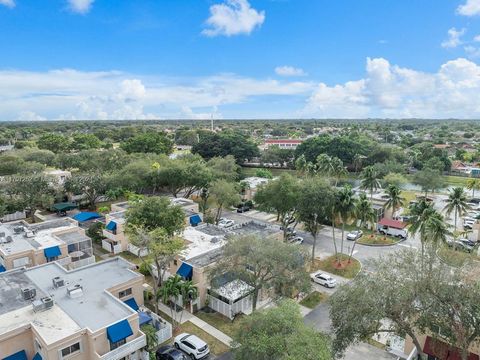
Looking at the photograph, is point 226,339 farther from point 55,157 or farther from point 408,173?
point 408,173

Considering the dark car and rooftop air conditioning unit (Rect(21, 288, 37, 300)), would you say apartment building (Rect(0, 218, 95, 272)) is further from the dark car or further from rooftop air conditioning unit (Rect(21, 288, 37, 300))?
the dark car

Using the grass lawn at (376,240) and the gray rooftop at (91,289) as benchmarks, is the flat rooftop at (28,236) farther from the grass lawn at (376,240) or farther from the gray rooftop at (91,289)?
the grass lawn at (376,240)

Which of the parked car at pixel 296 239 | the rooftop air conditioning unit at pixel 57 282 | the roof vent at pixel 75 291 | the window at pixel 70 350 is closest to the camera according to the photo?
the window at pixel 70 350

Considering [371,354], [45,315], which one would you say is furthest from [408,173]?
[45,315]

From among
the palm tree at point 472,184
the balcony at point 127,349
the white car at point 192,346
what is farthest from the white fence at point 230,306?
the palm tree at point 472,184

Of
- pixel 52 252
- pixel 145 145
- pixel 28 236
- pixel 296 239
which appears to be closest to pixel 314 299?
pixel 296 239

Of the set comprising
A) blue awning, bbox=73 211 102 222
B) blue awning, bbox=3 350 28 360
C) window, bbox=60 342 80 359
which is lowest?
blue awning, bbox=73 211 102 222

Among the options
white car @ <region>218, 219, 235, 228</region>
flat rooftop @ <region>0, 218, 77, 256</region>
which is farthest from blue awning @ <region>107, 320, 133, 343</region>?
white car @ <region>218, 219, 235, 228</region>
